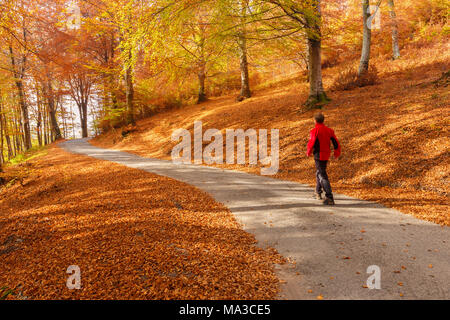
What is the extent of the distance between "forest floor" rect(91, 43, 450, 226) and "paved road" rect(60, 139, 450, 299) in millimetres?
875

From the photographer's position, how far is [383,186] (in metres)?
6.11

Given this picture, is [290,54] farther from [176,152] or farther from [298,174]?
[298,174]

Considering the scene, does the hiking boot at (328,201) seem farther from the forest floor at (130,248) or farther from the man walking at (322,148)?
the forest floor at (130,248)

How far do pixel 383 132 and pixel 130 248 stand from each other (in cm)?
823

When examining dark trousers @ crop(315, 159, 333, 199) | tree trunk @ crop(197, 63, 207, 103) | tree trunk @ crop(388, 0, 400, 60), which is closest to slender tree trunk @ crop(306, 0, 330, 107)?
dark trousers @ crop(315, 159, 333, 199)

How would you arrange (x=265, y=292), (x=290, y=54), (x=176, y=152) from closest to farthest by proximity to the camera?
(x=265, y=292) → (x=176, y=152) → (x=290, y=54)

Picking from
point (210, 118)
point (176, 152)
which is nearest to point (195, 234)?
point (176, 152)

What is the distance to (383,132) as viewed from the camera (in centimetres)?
788

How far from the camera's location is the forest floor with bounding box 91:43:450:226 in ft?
18.7

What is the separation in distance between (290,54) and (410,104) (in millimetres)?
10401

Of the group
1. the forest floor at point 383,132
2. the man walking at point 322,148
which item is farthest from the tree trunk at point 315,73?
the man walking at point 322,148

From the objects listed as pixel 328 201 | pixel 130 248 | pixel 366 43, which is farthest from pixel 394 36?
pixel 130 248

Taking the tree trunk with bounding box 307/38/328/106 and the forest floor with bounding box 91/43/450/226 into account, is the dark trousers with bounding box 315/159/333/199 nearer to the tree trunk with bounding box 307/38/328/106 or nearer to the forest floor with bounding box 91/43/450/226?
the forest floor with bounding box 91/43/450/226

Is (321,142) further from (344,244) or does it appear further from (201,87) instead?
(201,87)
